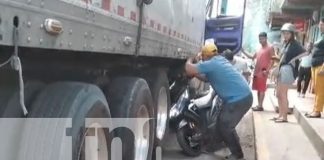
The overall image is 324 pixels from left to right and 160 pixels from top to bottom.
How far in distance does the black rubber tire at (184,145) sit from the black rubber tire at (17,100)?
146 inches

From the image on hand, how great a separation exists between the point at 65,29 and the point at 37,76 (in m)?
0.50

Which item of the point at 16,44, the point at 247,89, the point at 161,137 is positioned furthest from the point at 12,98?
the point at 247,89

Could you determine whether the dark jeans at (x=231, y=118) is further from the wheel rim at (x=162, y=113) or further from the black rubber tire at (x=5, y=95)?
the black rubber tire at (x=5, y=95)

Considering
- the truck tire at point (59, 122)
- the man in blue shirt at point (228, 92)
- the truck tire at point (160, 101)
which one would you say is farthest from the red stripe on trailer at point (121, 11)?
the man in blue shirt at point (228, 92)

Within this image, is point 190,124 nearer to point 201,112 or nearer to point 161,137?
point 201,112

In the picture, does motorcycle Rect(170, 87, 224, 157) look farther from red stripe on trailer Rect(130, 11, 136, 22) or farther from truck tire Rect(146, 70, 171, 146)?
red stripe on trailer Rect(130, 11, 136, 22)

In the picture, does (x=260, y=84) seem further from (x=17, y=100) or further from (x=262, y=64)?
(x=17, y=100)

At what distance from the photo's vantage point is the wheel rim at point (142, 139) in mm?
4429

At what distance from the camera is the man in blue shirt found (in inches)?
237

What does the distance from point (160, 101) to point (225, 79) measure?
847 mm

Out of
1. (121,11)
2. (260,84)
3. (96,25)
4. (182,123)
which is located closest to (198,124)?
(182,123)

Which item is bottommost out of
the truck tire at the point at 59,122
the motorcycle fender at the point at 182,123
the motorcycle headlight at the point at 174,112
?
the motorcycle fender at the point at 182,123

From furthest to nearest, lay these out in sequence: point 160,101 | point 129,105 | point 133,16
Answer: point 160,101 < point 129,105 < point 133,16

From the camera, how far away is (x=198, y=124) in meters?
6.43
